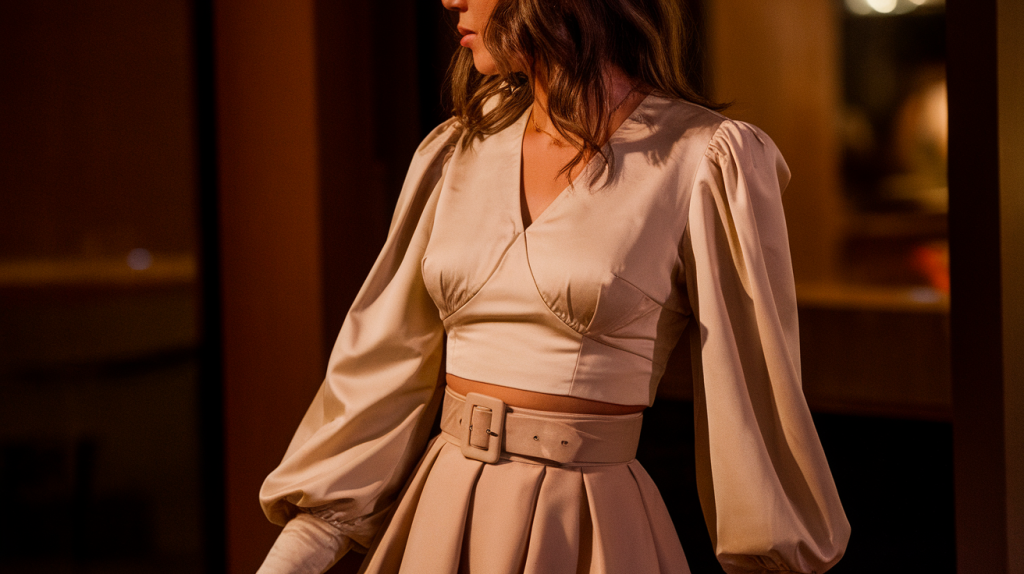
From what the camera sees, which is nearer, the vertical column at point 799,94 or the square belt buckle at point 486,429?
the square belt buckle at point 486,429

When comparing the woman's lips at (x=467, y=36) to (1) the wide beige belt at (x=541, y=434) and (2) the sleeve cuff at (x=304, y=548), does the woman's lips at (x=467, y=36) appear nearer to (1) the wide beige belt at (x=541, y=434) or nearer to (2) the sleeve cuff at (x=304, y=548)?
(1) the wide beige belt at (x=541, y=434)

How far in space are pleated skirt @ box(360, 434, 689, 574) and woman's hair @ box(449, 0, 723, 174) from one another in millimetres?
401

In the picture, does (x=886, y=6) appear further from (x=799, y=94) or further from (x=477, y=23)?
(x=477, y=23)

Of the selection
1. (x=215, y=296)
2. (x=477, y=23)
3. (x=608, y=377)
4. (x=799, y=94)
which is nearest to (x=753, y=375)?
(x=608, y=377)

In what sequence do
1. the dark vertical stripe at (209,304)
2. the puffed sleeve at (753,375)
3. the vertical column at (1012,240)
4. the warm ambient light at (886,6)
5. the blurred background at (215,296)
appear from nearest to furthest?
the puffed sleeve at (753,375) → the vertical column at (1012,240) → the blurred background at (215,296) → the dark vertical stripe at (209,304) → the warm ambient light at (886,6)

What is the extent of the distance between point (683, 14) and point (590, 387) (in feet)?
1.90

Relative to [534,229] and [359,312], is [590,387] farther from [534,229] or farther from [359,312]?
[359,312]

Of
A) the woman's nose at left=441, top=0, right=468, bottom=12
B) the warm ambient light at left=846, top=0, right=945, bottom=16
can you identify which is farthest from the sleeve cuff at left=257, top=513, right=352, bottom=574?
the warm ambient light at left=846, top=0, right=945, bottom=16

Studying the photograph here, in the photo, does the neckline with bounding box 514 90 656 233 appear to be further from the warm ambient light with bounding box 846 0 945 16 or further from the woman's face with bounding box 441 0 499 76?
the warm ambient light with bounding box 846 0 945 16

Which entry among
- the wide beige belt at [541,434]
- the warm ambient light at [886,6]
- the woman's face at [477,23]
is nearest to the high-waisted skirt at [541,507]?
the wide beige belt at [541,434]

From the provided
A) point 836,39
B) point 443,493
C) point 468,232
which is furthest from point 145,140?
point 836,39

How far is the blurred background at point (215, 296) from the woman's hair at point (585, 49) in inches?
24.4

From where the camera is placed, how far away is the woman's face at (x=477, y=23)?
46.8 inches

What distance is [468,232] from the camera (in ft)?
3.84
